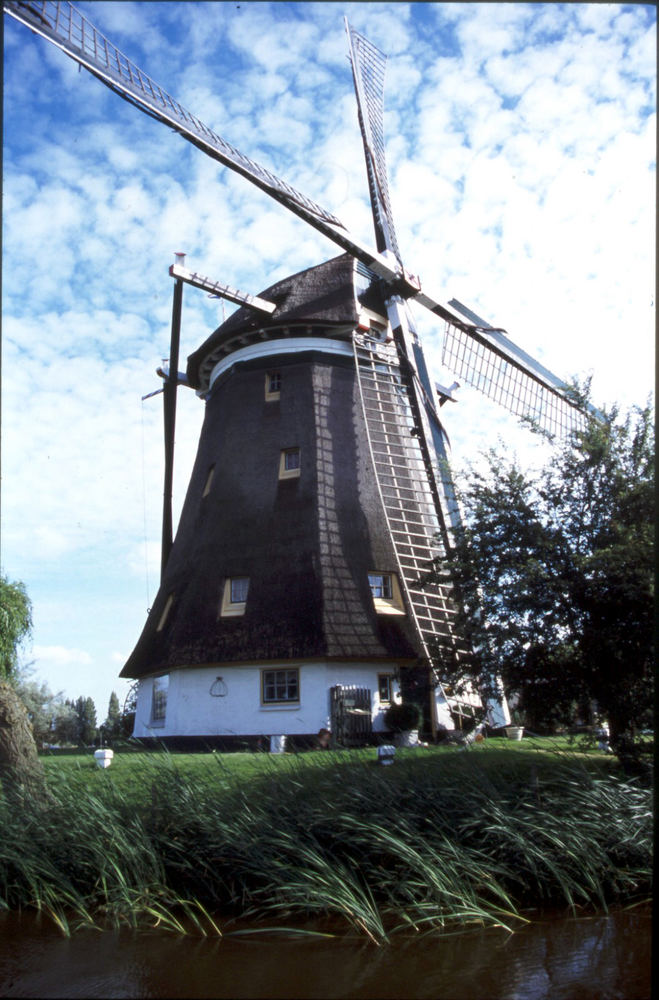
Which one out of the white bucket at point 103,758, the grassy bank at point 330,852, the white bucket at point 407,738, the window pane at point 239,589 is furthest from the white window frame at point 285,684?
the grassy bank at point 330,852

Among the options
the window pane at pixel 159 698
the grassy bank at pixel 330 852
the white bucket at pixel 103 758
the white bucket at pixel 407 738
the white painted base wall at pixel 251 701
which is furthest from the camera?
the window pane at pixel 159 698

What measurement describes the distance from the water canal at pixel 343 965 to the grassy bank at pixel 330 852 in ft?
0.88

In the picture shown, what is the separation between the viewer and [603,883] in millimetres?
6879

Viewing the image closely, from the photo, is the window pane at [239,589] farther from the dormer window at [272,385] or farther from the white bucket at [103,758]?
the white bucket at [103,758]

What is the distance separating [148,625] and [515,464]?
11.8 m

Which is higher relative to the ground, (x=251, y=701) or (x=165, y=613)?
(x=165, y=613)

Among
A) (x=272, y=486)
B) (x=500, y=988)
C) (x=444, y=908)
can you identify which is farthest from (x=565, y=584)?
(x=272, y=486)

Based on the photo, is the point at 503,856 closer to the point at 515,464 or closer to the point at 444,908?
the point at 444,908

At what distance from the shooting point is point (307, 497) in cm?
1773

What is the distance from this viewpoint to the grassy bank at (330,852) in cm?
640

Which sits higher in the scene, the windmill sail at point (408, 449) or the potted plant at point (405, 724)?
the windmill sail at point (408, 449)

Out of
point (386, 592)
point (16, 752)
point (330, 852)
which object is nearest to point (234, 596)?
point (386, 592)

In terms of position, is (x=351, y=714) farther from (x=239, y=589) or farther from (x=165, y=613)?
(x=165, y=613)

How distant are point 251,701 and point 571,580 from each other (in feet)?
27.1
